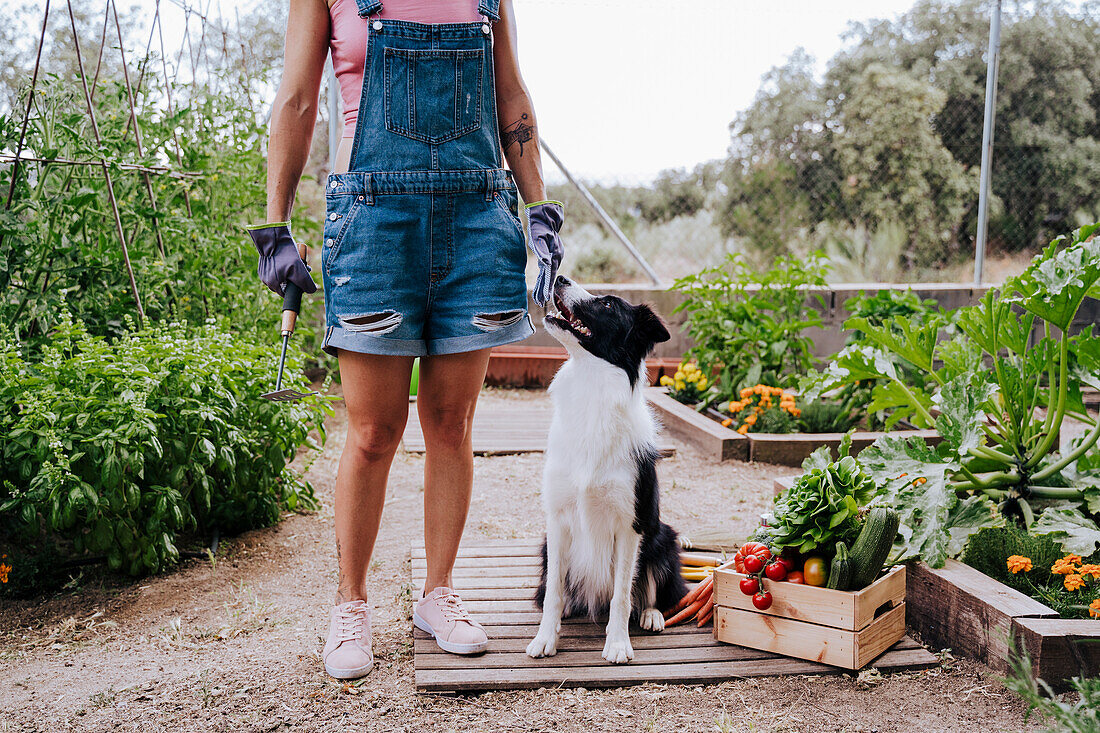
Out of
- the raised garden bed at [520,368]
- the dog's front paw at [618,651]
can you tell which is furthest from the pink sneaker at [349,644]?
the raised garden bed at [520,368]

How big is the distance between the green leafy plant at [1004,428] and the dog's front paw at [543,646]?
1.11 m

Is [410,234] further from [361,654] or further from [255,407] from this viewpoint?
[255,407]

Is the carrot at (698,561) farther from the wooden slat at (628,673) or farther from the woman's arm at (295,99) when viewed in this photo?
the woman's arm at (295,99)

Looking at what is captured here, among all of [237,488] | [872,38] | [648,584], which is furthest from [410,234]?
[872,38]

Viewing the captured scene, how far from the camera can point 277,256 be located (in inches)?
79.7

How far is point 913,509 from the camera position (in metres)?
2.50

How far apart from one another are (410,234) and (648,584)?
1.27 m

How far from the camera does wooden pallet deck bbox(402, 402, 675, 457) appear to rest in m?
4.86

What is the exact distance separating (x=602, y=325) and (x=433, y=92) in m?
0.77

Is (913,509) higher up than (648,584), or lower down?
higher up

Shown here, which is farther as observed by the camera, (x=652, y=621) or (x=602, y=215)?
(x=602, y=215)

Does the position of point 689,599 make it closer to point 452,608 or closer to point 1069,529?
point 452,608

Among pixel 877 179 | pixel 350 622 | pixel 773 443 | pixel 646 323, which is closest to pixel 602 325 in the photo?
pixel 646 323

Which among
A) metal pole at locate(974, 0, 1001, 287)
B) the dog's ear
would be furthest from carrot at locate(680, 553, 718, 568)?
metal pole at locate(974, 0, 1001, 287)
